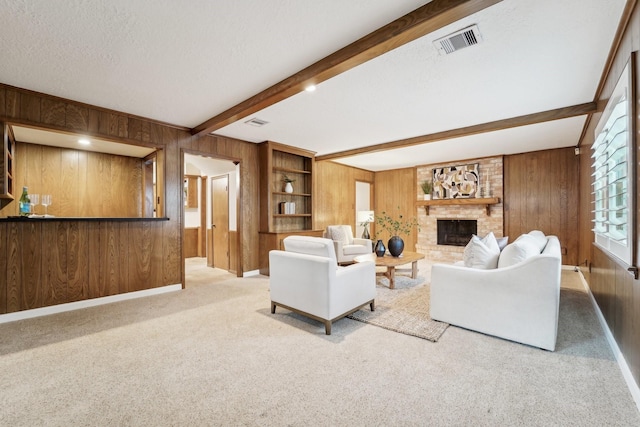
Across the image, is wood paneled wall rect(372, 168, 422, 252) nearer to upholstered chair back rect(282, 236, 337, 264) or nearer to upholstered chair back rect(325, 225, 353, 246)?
upholstered chair back rect(325, 225, 353, 246)

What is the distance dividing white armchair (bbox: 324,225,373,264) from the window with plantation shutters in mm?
3588

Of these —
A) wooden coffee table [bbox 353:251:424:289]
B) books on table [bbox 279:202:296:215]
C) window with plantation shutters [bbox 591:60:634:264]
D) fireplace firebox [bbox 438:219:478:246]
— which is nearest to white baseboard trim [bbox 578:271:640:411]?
window with plantation shutters [bbox 591:60:634:264]

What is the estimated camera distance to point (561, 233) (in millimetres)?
5703

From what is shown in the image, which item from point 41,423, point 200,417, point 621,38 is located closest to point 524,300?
point 621,38

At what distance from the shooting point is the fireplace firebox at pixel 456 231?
22.0 feet

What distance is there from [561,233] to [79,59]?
25.8ft

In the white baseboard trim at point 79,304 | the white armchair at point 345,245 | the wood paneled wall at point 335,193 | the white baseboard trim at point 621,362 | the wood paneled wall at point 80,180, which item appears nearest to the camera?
the white baseboard trim at point 621,362

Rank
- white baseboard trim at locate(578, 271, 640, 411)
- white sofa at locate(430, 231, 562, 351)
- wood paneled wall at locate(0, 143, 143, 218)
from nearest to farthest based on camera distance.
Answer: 1. white baseboard trim at locate(578, 271, 640, 411)
2. white sofa at locate(430, 231, 562, 351)
3. wood paneled wall at locate(0, 143, 143, 218)

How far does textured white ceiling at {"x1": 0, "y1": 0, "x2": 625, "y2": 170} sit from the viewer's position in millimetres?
1879

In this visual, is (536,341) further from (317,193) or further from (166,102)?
(317,193)

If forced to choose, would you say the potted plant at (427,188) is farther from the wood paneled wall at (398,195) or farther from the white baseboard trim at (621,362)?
the white baseboard trim at (621,362)

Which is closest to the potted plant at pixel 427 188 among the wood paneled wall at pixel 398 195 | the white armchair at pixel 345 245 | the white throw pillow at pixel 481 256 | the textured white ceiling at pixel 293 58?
the wood paneled wall at pixel 398 195

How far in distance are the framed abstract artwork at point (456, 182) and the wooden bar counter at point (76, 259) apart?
19.8 ft

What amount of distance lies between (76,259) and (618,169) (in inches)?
215
